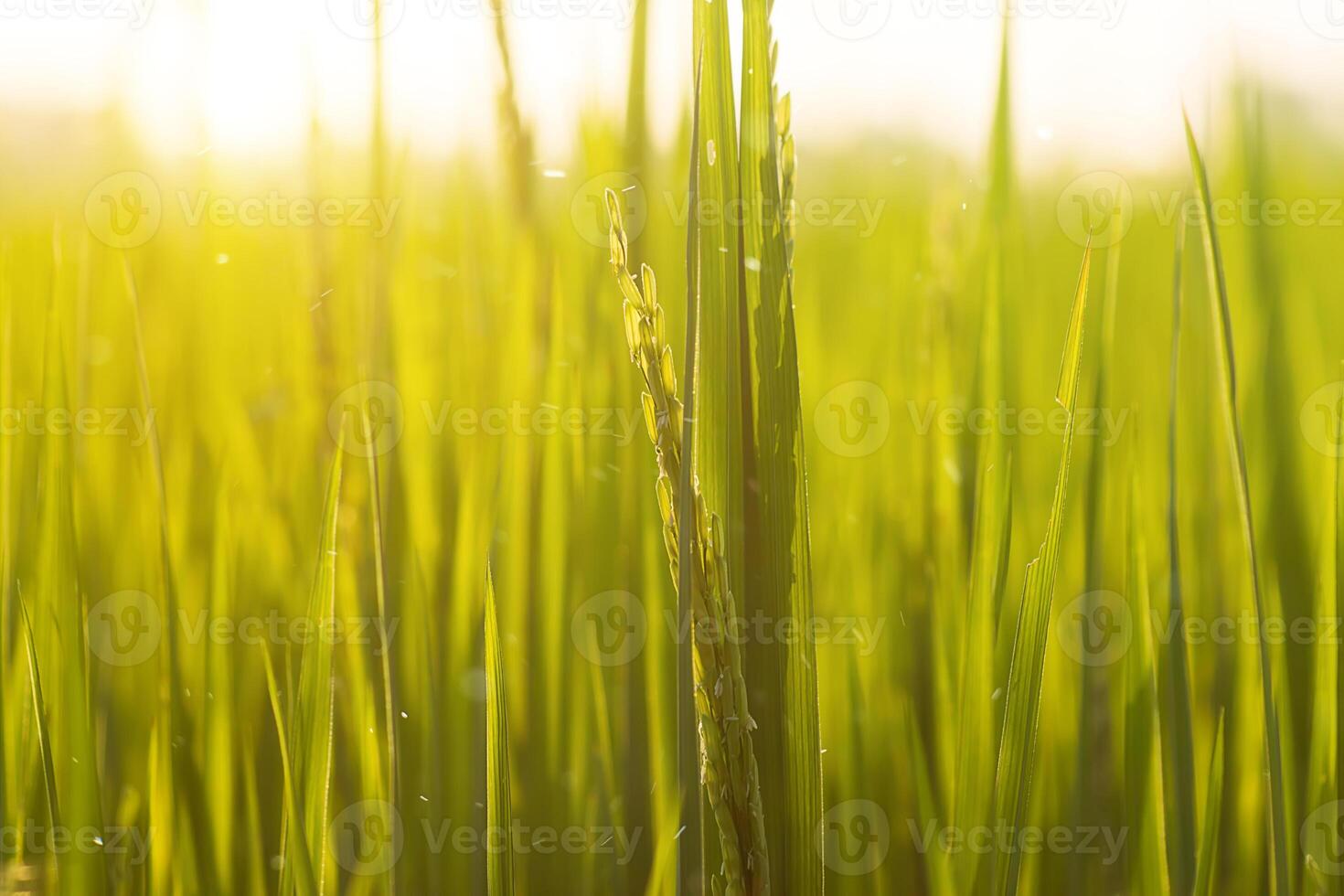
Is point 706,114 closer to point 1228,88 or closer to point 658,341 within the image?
point 658,341

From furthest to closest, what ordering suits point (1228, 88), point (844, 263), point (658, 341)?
point (844, 263) → point (1228, 88) → point (658, 341)

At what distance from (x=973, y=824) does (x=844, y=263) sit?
2.16ft

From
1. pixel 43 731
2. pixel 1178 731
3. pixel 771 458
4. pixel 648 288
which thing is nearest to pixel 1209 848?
pixel 1178 731

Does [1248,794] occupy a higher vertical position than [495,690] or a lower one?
lower

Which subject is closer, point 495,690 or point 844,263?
point 495,690

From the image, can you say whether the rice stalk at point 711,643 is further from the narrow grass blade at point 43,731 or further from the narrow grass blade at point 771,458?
the narrow grass blade at point 43,731

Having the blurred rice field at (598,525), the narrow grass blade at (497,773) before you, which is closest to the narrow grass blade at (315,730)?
the blurred rice field at (598,525)

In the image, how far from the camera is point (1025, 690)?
43 cm

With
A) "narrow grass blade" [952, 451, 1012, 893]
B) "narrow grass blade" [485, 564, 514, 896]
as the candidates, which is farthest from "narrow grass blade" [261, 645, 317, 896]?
"narrow grass blade" [952, 451, 1012, 893]

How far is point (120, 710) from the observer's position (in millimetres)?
639

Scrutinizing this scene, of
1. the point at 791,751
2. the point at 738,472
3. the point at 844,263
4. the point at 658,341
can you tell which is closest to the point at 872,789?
the point at 791,751

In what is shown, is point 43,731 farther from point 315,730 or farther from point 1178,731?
point 1178,731

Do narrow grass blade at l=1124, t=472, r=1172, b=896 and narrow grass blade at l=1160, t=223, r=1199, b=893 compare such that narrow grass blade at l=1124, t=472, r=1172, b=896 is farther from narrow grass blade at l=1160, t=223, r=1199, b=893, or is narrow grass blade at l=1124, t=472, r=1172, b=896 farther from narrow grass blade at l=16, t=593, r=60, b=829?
narrow grass blade at l=16, t=593, r=60, b=829

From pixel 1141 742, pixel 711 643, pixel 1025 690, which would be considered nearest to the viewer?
pixel 711 643
